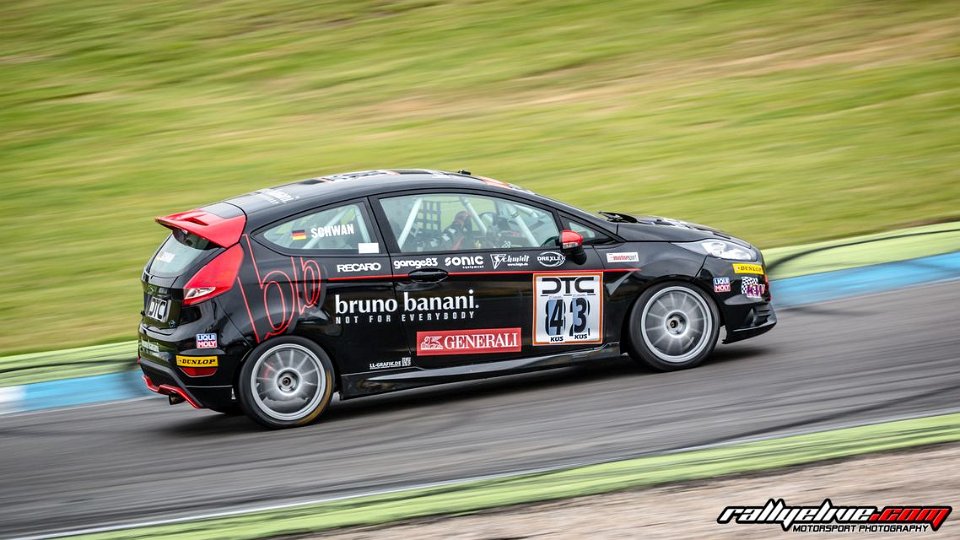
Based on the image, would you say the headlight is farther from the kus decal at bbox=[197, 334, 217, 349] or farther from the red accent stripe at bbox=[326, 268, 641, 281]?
the kus decal at bbox=[197, 334, 217, 349]

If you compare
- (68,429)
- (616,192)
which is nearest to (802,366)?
(68,429)

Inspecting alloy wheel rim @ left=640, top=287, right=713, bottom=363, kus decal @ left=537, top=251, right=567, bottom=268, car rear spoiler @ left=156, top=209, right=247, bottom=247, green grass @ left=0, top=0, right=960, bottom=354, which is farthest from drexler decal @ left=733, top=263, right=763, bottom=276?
green grass @ left=0, top=0, right=960, bottom=354

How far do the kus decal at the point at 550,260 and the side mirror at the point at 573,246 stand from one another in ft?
0.20

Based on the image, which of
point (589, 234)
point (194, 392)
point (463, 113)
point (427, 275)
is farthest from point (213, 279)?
point (463, 113)

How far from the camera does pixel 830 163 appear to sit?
14.3m

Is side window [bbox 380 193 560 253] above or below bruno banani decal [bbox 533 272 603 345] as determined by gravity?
above

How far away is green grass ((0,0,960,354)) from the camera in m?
13.3

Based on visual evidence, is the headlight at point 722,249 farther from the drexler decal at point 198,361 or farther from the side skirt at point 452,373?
the drexler decal at point 198,361

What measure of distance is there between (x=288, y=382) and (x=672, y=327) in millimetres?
2700

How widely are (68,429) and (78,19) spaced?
730 inches

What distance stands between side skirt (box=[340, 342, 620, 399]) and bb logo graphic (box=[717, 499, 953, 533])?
2.54 meters

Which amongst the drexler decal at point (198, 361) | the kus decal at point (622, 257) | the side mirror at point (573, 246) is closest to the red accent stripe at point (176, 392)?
the drexler decal at point (198, 361)

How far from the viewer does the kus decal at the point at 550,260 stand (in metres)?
8.02

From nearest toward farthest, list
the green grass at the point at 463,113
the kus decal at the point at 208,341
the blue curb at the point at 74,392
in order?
1. the kus decal at the point at 208,341
2. the blue curb at the point at 74,392
3. the green grass at the point at 463,113
